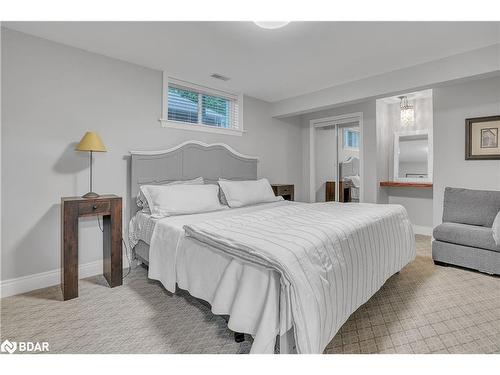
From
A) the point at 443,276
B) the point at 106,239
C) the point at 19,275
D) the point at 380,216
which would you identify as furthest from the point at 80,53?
the point at 443,276

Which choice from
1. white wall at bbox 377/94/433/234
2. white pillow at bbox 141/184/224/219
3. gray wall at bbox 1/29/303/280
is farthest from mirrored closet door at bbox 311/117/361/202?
gray wall at bbox 1/29/303/280

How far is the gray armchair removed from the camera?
281 centimetres

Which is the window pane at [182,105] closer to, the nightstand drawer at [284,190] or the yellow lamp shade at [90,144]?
the yellow lamp shade at [90,144]

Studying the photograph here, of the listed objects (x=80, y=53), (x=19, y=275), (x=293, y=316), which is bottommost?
(x=19, y=275)

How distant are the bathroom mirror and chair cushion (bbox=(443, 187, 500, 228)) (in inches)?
56.0

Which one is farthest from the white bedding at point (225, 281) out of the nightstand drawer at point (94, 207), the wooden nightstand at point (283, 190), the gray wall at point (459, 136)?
the gray wall at point (459, 136)

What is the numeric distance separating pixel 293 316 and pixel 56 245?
2583mm

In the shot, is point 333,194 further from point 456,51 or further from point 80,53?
point 80,53

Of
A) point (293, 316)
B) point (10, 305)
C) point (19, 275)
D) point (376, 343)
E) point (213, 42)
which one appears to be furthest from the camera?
point (213, 42)

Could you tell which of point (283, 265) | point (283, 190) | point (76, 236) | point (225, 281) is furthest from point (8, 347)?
point (283, 190)

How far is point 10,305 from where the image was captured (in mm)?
2207

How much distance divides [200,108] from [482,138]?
3750 mm

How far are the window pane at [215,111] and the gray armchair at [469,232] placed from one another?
126 inches
